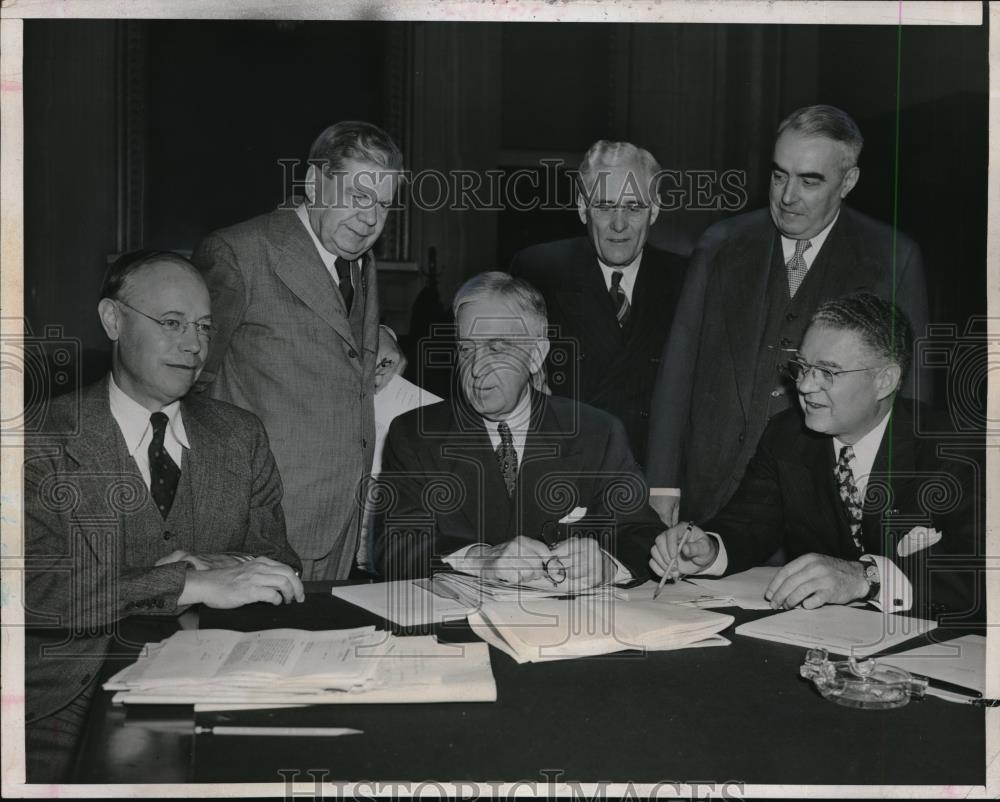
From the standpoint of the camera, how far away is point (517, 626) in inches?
97.0

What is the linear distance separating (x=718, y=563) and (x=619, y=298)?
0.84 m

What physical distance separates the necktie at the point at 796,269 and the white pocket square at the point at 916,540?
791mm

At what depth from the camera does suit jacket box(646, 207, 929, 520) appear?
10.2 ft

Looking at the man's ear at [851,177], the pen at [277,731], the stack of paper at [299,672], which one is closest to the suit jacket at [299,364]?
the stack of paper at [299,672]

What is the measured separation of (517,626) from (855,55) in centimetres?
195

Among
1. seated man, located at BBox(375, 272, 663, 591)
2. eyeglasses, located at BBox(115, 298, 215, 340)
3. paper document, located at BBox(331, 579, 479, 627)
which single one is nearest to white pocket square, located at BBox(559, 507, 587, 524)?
seated man, located at BBox(375, 272, 663, 591)

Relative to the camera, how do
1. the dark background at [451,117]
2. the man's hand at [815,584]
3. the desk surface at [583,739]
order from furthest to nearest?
the dark background at [451,117] → the man's hand at [815,584] → the desk surface at [583,739]

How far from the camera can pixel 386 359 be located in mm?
3041

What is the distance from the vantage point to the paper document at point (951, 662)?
2.23m

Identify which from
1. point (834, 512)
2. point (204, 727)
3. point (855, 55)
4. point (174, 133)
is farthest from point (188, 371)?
point (855, 55)

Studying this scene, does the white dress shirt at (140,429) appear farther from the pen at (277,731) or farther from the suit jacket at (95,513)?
the pen at (277,731)

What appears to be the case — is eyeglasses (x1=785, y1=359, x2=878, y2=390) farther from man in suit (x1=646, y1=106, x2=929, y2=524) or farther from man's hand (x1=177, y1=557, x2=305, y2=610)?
man's hand (x1=177, y1=557, x2=305, y2=610)

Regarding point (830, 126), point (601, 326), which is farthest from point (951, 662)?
point (830, 126)

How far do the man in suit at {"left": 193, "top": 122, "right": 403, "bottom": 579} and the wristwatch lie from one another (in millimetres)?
1452
